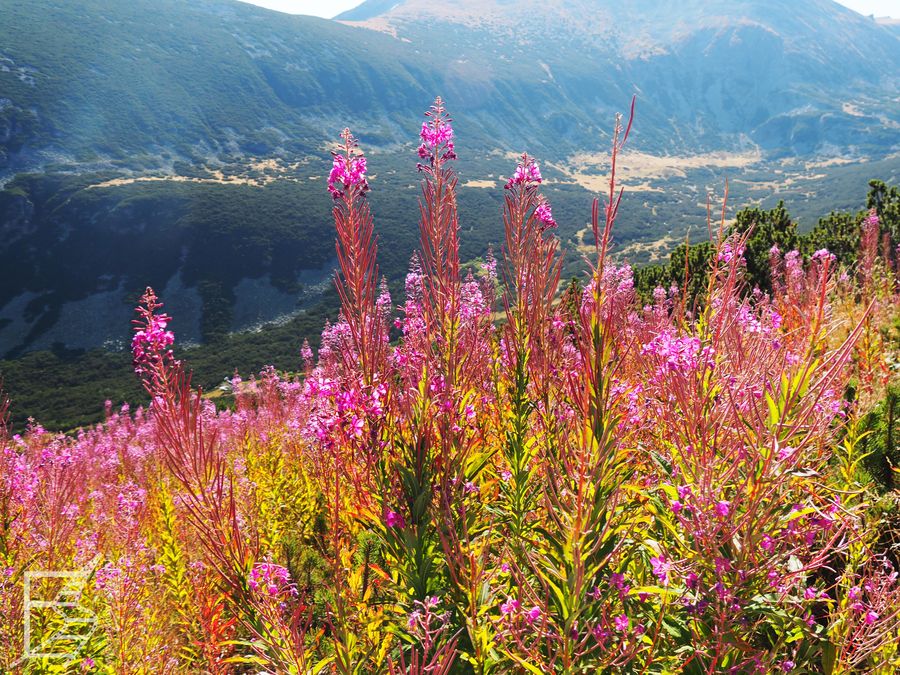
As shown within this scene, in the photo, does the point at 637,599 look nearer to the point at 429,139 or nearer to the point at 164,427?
the point at 164,427

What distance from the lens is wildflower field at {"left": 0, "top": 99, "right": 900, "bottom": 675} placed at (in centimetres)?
172

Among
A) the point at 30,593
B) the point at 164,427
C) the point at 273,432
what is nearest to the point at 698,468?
the point at 164,427

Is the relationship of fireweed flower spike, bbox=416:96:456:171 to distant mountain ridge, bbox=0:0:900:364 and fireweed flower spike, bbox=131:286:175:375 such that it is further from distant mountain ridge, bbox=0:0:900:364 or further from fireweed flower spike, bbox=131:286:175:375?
distant mountain ridge, bbox=0:0:900:364

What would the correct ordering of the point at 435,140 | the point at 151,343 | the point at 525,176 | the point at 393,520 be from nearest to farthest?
the point at 151,343
the point at 393,520
the point at 435,140
the point at 525,176

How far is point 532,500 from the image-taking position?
2838 mm

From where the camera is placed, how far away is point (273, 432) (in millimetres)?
6762

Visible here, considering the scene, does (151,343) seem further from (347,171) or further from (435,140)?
(435,140)

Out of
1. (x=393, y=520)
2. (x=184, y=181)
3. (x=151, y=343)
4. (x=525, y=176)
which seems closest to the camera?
(x=151, y=343)

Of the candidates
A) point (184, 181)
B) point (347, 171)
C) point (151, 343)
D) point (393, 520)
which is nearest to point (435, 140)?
point (347, 171)

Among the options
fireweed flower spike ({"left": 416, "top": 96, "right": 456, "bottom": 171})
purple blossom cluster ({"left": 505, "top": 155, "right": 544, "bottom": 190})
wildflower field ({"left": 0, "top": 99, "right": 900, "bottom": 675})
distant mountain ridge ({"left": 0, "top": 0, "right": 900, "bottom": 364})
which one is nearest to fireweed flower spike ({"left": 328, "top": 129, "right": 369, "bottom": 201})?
wildflower field ({"left": 0, "top": 99, "right": 900, "bottom": 675})

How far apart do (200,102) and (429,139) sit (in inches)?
6695

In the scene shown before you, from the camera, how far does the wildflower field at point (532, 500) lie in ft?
5.64

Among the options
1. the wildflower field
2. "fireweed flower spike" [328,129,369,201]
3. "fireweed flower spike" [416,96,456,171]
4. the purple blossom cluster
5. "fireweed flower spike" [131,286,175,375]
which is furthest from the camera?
the purple blossom cluster

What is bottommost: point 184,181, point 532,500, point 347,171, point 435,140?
point 532,500
